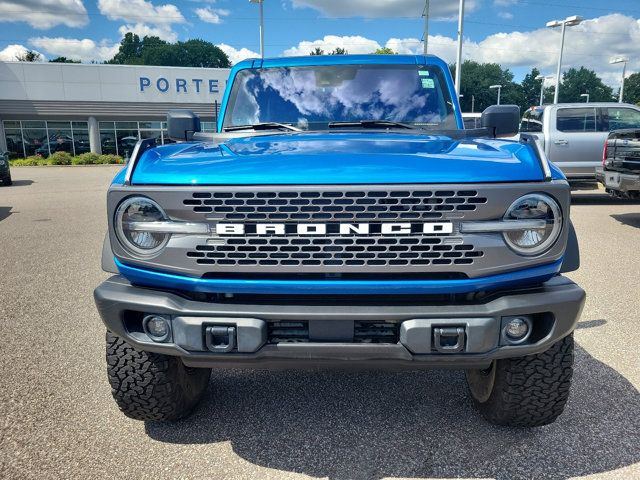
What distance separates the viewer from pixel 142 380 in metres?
2.66

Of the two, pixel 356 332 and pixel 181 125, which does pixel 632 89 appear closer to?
pixel 181 125

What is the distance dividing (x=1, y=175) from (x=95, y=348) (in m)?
16.7

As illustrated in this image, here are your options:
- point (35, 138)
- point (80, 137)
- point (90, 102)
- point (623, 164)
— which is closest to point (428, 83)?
point (623, 164)

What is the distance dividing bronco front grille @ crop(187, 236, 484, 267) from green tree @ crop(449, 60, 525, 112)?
103904 mm

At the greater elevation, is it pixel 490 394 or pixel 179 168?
pixel 179 168

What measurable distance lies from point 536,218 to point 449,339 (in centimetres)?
63

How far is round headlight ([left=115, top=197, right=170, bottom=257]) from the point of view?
2303mm

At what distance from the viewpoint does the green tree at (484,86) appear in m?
103

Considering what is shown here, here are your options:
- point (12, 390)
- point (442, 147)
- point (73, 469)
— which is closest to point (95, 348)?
point (12, 390)

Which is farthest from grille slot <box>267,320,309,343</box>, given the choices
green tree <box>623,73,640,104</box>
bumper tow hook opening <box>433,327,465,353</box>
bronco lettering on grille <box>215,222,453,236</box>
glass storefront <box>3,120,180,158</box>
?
green tree <box>623,73,640,104</box>

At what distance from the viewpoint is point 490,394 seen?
281cm

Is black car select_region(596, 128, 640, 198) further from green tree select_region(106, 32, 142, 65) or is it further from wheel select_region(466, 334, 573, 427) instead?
green tree select_region(106, 32, 142, 65)

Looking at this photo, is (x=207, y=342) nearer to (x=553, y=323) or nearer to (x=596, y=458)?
(x=553, y=323)

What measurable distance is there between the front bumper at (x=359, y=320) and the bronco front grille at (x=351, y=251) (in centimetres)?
18
